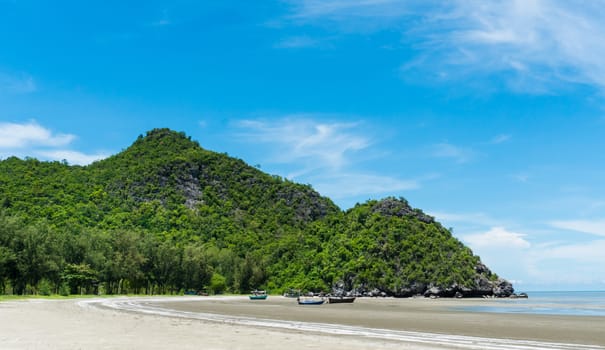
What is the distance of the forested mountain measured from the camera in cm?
10725

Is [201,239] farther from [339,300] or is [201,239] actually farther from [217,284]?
[339,300]

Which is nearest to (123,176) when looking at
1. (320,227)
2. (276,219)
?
(276,219)

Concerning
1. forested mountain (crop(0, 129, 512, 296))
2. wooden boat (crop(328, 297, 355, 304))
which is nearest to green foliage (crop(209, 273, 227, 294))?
forested mountain (crop(0, 129, 512, 296))

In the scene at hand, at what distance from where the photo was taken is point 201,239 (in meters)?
162

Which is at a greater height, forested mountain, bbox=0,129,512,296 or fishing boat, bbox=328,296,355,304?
forested mountain, bbox=0,129,512,296

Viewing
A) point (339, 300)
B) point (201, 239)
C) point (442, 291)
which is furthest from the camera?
point (201, 239)

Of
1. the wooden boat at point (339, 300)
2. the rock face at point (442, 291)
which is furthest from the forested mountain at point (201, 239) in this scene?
the wooden boat at point (339, 300)

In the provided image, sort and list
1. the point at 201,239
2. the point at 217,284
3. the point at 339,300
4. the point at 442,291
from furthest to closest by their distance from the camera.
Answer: the point at 201,239 < the point at 442,291 < the point at 217,284 < the point at 339,300

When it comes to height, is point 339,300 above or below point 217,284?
below

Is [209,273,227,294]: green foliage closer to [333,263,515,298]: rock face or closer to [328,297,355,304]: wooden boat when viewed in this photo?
[333,263,515,298]: rock face

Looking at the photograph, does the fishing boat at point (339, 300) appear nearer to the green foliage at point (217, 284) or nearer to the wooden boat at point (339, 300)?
the wooden boat at point (339, 300)

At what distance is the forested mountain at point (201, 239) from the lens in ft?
352

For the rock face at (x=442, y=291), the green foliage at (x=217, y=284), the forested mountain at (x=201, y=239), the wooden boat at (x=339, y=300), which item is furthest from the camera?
the rock face at (x=442, y=291)

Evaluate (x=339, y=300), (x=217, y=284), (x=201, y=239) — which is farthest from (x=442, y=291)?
(x=201, y=239)
